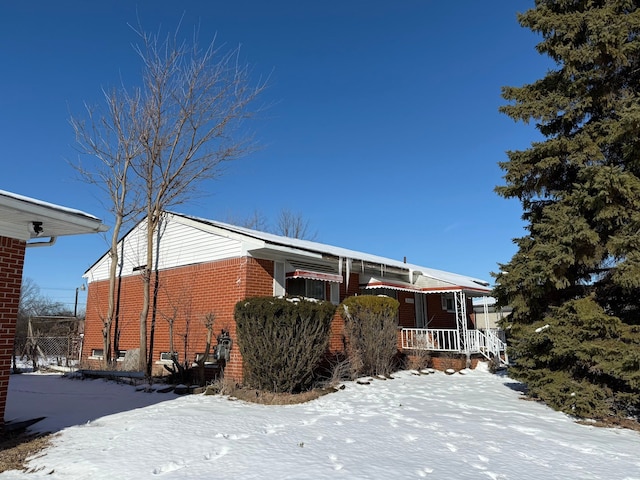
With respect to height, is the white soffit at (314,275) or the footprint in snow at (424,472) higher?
the white soffit at (314,275)

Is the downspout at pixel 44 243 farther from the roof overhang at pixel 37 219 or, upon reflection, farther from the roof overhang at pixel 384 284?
the roof overhang at pixel 384 284

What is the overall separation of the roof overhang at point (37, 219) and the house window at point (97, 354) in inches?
410

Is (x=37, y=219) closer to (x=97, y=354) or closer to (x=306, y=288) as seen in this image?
(x=306, y=288)

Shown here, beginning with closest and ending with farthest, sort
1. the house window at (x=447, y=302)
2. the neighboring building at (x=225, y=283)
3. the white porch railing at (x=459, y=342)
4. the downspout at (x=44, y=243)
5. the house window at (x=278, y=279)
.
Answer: the downspout at (x=44, y=243) < the neighboring building at (x=225, y=283) < the house window at (x=278, y=279) < the white porch railing at (x=459, y=342) < the house window at (x=447, y=302)

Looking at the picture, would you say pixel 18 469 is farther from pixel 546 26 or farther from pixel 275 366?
pixel 546 26

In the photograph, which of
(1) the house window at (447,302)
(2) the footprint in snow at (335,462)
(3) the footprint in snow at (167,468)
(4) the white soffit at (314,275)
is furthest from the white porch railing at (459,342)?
(3) the footprint in snow at (167,468)

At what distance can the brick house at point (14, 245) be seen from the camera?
5.81m

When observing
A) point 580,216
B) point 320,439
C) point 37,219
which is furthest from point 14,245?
point 580,216

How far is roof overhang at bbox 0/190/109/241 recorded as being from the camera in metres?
5.42

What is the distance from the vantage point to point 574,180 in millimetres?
9305

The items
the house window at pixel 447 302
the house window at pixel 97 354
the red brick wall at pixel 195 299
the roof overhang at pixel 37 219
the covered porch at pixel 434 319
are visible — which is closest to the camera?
the roof overhang at pixel 37 219

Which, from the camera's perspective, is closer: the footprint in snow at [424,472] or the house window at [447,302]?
the footprint in snow at [424,472]

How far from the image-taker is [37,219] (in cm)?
590

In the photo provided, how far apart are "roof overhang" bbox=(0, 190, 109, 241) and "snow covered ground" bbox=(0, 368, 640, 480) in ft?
9.03
